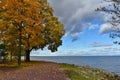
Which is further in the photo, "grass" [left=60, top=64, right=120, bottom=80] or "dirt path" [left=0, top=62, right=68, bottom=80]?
"grass" [left=60, top=64, right=120, bottom=80]

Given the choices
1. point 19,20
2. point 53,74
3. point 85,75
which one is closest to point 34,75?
point 53,74

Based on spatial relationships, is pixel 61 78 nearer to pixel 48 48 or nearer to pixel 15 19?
pixel 15 19

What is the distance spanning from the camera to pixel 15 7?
47656 millimetres

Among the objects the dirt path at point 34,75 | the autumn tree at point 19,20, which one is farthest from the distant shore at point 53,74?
the autumn tree at point 19,20

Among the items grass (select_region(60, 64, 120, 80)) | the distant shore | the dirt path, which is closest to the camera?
the dirt path

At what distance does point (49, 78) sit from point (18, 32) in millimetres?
22985

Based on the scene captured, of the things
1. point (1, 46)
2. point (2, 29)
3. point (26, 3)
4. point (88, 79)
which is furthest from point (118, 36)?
point (1, 46)

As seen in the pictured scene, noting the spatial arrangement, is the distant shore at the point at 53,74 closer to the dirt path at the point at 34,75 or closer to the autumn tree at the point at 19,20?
the dirt path at the point at 34,75

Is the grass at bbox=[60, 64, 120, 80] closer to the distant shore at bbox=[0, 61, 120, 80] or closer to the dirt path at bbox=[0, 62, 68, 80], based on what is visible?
the distant shore at bbox=[0, 61, 120, 80]

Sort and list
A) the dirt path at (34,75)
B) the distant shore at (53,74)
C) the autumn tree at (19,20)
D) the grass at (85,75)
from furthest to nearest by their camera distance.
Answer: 1. the autumn tree at (19,20)
2. the grass at (85,75)
3. the distant shore at (53,74)
4. the dirt path at (34,75)

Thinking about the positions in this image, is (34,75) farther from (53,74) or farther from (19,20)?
(19,20)

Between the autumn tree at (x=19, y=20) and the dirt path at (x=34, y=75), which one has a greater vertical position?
the autumn tree at (x=19, y=20)

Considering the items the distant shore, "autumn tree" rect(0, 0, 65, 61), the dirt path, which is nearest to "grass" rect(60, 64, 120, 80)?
the distant shore

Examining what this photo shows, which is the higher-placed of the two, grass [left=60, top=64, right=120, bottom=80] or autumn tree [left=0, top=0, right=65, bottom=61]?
autumn tree [left=0, top=0, right=65, bottom=61]
